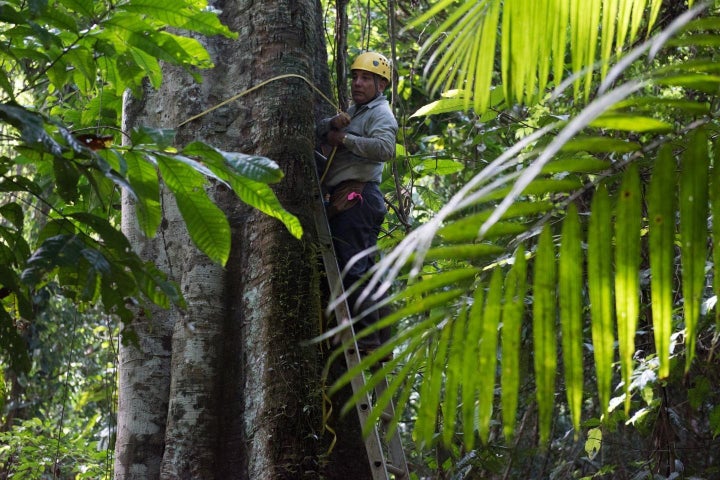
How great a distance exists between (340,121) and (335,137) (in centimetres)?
8

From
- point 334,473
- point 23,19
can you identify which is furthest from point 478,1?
point 334,473

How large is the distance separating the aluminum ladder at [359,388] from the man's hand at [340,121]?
1.19 feet

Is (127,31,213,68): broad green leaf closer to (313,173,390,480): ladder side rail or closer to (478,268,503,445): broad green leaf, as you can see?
(313,173,390,480): ladder side rail

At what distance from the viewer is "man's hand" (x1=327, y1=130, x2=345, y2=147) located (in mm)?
3482

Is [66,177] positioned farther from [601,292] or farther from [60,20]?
[601,292]

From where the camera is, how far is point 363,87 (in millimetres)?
3932

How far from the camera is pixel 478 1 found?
128 cm

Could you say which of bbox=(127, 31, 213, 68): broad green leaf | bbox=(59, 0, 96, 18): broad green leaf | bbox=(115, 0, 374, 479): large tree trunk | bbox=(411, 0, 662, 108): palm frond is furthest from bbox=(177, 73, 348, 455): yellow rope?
bbox=(411, 0, 662, 108): palm frond

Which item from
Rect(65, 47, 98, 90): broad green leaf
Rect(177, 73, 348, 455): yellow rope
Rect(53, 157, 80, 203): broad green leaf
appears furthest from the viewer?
Rect(177, 73, 348, 455): yellow rope

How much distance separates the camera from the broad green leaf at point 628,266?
3.08 feet

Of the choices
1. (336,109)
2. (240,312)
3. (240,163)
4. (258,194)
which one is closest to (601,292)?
(240,163)

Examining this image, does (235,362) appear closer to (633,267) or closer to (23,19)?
(23,19)

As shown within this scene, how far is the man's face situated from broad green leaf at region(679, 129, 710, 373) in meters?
2.97

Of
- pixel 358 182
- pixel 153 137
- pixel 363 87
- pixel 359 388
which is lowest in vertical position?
pixel 359 388
